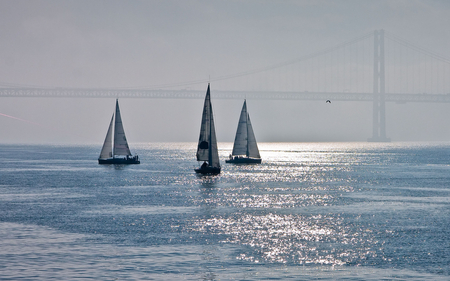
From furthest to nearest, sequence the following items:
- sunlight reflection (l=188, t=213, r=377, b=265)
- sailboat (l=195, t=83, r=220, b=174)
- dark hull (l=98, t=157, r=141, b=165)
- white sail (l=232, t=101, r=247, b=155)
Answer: dark hull (l=98, t=157, r=141, b=165)
white sail (l=232, t=101, r=247, b=155)
sailboat (l=195, t=83, r=220, b=174)
sunlight reflection (l=188, t=213, r=377, b=265)

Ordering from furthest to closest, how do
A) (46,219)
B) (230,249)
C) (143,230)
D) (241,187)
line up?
(241,187) → (46,219) → (143,230) → (230,249)

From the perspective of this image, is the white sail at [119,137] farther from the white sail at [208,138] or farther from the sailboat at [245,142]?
the white sail at [208,138]

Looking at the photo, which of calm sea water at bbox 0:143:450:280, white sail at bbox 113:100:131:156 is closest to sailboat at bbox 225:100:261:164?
white sail at bbox 113:100:131:156

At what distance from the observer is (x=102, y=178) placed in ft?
210

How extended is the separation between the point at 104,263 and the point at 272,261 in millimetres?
6658

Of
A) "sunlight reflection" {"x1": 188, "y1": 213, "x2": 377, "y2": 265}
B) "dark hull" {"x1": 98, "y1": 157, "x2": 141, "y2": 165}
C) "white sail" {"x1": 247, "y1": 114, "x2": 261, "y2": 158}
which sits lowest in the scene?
"sunlight reflection" {"x1": 188, "y1": 213, "x2": 377, "y2": 265}

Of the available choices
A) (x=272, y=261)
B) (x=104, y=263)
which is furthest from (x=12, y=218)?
(x=272, y=261)

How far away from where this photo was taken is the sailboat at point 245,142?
7838 cm

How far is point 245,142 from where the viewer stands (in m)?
81.1

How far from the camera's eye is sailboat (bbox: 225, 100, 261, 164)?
78.4 m

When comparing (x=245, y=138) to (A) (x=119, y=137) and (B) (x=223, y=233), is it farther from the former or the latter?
(B) (x=223, y=233)

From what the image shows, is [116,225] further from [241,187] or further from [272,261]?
[241,187]

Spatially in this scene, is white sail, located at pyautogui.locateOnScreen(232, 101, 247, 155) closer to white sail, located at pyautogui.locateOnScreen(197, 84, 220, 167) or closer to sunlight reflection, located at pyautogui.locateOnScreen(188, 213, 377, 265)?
white sail, located at pyautogui.locateOnScreen(197, 84, 220, 167)

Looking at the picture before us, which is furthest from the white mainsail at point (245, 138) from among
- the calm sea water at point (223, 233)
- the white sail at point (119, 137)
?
the calm sea water at point (223, 233)
